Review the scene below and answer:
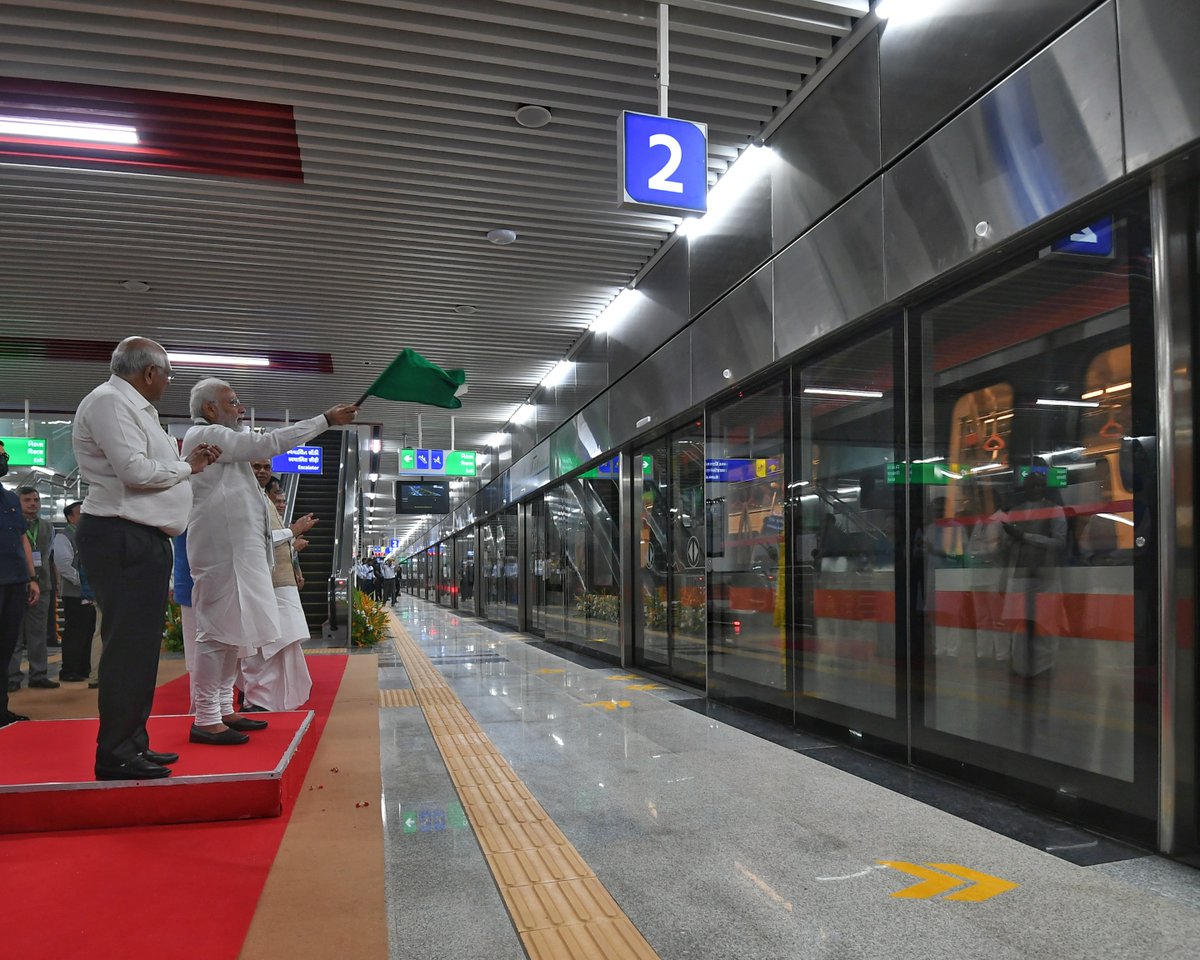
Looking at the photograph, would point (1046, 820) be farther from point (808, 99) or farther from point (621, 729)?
point (808, 99)

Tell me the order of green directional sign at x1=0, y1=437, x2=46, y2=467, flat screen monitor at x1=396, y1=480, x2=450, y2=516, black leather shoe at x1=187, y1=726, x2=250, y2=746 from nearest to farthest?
black leather shoe at x1=187, y1=726, x2=250, y2=746 < green directional sign at x1=0, y1=437, x2=46, y2=467 < flat screen monitor at x1=396, y1=480, x2=450, y2=516

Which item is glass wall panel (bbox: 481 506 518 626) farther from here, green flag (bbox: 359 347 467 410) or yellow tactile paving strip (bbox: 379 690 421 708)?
green flag (bbox: 359 347 467 410)

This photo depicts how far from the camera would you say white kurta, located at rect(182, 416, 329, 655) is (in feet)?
12.0

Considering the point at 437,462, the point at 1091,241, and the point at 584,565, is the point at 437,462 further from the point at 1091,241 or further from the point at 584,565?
the point at 1091,241

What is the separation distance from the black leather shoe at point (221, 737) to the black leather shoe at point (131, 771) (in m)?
0.57

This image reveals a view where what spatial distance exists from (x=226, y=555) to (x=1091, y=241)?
380 cm

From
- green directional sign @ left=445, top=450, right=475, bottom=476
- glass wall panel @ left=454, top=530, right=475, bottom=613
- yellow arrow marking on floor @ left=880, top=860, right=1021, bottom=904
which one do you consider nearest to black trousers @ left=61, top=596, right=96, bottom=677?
yellow arrow marking on floor @ left=880, top=860, right=1021, bottom=904

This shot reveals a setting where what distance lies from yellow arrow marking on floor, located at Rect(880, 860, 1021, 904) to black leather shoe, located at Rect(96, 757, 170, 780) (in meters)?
2.51

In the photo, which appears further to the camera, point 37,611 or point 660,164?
point 37,611

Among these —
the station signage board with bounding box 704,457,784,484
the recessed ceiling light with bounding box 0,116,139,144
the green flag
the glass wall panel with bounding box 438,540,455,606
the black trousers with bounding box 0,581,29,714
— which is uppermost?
the recessed ceiling light with bounding box 0,116,139,144

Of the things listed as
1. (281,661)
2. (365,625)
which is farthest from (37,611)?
(365,625)

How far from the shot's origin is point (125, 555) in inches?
121

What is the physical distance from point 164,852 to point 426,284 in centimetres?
659

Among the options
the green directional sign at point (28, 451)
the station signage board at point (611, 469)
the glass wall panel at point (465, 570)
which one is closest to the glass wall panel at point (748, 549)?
the station signage board at point (611, 469)
